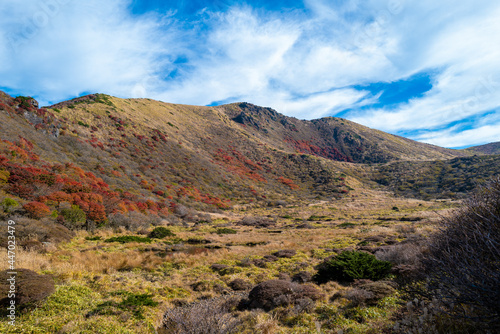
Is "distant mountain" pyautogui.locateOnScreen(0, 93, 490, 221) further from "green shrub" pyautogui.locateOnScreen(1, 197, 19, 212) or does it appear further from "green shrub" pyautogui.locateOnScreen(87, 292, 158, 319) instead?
"green shrub" pyautogui.locateOnScreen(87, 292, 158, 319)

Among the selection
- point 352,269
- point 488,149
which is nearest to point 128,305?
point 352,269

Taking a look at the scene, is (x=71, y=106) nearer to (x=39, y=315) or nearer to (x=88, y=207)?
(x=88, y=207)

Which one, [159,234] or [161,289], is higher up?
[159,234]

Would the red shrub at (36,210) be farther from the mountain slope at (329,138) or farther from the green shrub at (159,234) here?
the mountain slope at (329,138)

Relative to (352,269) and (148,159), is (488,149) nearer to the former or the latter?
(148,159)

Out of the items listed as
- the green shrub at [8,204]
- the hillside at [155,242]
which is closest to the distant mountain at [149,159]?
the hillside at [155,242]

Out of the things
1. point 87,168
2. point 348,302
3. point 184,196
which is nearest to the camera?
point 348,302

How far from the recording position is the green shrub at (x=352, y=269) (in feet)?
28.5

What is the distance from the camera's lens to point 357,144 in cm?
12388

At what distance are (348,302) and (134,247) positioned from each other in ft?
42.7

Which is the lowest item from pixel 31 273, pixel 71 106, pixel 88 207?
pixel 31 273

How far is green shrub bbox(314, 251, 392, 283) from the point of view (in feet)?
28.5

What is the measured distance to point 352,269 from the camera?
9000 millimetres

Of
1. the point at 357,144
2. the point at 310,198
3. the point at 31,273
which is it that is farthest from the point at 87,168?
the point at 357,144
